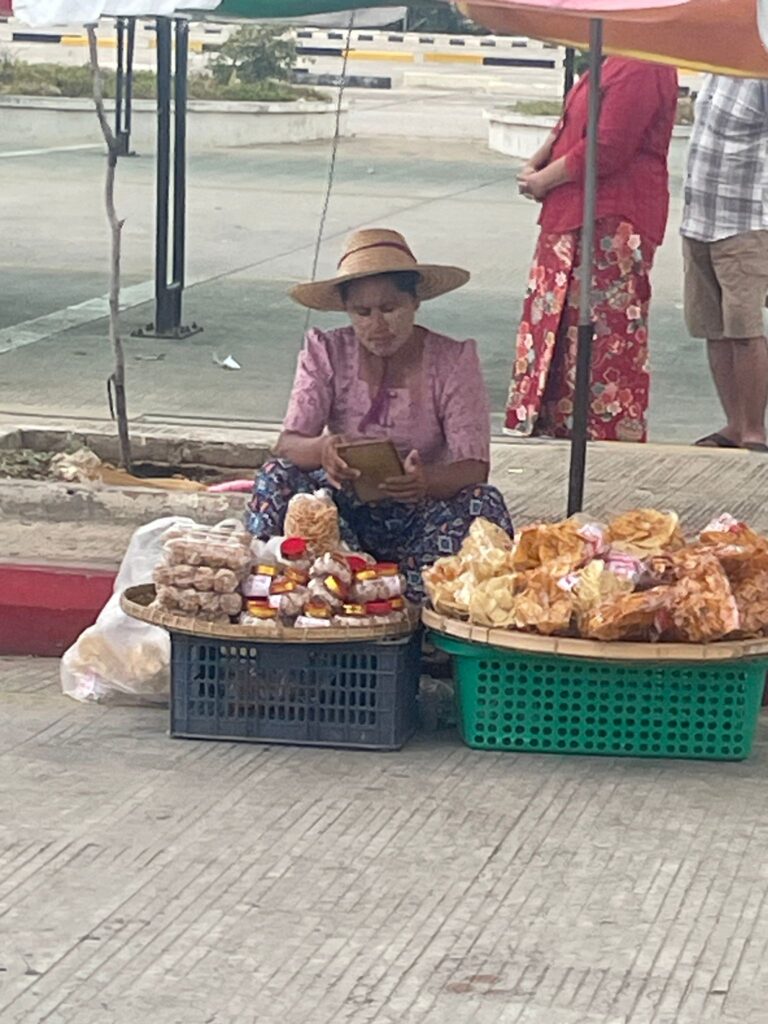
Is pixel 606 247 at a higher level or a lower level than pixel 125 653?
higher

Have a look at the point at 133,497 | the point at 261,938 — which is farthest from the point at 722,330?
the point at 261,938

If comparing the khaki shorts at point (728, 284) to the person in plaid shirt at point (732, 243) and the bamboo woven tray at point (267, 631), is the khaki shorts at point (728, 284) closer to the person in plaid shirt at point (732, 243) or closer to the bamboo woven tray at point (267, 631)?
the person in plaid shirt at point (732, 243)

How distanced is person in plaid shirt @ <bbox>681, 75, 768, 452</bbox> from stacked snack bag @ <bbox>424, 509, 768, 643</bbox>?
9.05 ft

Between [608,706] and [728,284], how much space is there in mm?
3247

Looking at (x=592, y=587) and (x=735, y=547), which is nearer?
(x=592, y=587)

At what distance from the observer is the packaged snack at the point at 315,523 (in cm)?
533

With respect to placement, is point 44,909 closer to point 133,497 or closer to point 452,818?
point 452,818

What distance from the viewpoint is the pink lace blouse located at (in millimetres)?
5527

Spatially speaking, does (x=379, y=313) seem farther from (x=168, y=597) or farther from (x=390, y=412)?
(x=168, y=597)

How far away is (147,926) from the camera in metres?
3.93

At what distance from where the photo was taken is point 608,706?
5.00 metres

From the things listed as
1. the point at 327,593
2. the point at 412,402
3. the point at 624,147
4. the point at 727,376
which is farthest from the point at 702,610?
the point at 727,376

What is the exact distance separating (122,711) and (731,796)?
1.59 m

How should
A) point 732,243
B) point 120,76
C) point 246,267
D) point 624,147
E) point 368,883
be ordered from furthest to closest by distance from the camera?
point 246,267
point 120,76
point 732,243
point 624,147
point 368,883
